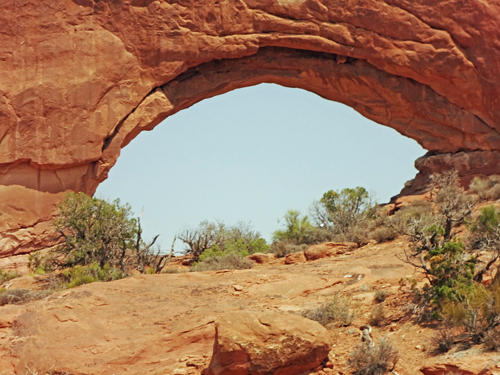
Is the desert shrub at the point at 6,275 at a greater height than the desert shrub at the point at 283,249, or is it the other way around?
the desert shrub at the point at 283,249

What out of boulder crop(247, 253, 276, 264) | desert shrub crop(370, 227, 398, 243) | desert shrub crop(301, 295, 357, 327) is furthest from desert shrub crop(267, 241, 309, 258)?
desert shrub crop(301, 295, 357, 327)

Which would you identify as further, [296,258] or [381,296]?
[296,258]

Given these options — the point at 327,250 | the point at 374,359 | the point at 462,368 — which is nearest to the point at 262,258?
the point at 327,250

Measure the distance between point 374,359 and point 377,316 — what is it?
144 cm

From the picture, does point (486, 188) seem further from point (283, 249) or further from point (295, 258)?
point (295, 258)

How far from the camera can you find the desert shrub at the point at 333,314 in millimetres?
8508

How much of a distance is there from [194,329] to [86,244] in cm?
647

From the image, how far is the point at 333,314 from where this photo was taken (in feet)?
28.2

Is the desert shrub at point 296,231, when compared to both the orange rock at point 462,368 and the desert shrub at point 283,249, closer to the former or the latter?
the desert shrub at point 283,249

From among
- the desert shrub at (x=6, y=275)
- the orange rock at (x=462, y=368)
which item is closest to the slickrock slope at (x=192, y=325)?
the orange rock at (x=462, y=368)

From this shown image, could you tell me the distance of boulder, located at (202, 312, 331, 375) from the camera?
696cm

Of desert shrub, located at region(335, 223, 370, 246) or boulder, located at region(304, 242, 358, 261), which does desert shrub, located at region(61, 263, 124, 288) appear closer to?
boulder, located at region(304, 242, 358, 261)

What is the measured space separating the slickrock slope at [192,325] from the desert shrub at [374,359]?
0.48 feet

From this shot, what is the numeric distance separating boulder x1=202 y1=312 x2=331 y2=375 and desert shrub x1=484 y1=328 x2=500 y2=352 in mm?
1676
